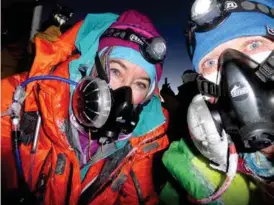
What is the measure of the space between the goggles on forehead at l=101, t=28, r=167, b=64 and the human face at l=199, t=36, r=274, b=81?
385mm

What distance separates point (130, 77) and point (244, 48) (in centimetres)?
64

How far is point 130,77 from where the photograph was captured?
5.34 ft

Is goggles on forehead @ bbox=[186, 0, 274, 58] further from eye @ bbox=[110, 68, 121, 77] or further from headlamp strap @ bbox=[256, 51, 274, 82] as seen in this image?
eye @ bbox=[110, 68, 121, 77]

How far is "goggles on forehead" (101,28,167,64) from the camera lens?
1.63m

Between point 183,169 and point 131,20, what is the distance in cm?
92

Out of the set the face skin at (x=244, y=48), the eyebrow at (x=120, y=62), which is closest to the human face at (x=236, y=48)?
the face skin at (x=244, y=48)

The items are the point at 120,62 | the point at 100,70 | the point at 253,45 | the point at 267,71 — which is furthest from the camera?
the point at 120,62

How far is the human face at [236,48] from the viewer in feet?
3.79

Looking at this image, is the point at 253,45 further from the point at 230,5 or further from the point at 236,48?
the point at 230,5

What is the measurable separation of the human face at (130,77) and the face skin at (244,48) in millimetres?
471

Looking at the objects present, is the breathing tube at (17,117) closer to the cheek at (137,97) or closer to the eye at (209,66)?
the cheek at (137,97)

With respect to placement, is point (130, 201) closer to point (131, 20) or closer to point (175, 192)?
point (175, 192)

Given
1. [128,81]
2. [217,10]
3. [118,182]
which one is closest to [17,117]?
[128,81]

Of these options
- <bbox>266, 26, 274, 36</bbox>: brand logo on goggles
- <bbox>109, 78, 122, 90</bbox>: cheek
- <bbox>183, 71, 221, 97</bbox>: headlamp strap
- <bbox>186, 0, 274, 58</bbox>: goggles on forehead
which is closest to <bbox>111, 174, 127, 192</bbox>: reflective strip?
<bbox>109, 78, 122, 90</bbox>: cheek
